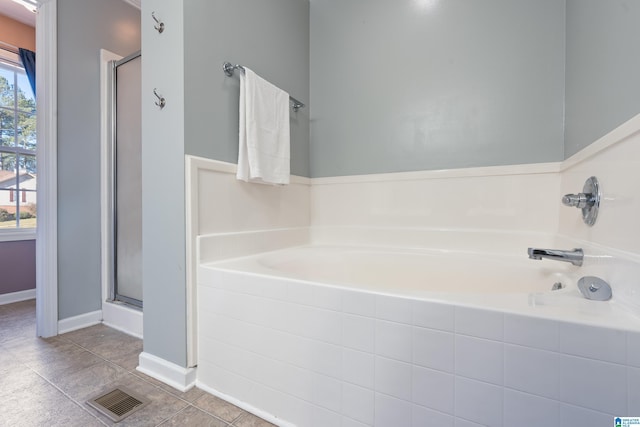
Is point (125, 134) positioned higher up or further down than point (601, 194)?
higher up

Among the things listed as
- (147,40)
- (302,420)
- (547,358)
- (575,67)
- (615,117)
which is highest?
(147,40)

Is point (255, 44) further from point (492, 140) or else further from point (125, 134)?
point (492, 140)

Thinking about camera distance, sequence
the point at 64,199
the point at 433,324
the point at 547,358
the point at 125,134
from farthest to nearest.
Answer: the point at 125,134 → the point at 64,199 → the point at 433,324 → the point at 547,358

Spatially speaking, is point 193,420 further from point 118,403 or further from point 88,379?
point 88,379

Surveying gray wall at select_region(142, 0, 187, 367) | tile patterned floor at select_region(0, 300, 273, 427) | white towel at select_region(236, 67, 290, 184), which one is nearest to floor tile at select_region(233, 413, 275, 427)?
tile patterned floor at select_region(0, 300, 273, 427)

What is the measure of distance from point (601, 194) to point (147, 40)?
2.02 meters

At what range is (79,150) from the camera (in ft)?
6.10

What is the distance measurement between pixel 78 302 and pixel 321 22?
2662mm

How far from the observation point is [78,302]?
1843 millimetres

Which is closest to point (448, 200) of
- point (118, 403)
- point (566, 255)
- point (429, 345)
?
Result: point (566, 255)

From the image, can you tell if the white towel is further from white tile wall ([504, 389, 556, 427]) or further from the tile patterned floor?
white tile wall ([504, 389, 556, 427])

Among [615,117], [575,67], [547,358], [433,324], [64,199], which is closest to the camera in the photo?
[547,358]

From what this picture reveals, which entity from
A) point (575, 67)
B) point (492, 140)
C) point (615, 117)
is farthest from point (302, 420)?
point (575, 67)

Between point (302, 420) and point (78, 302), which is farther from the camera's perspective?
point (78, 302)
